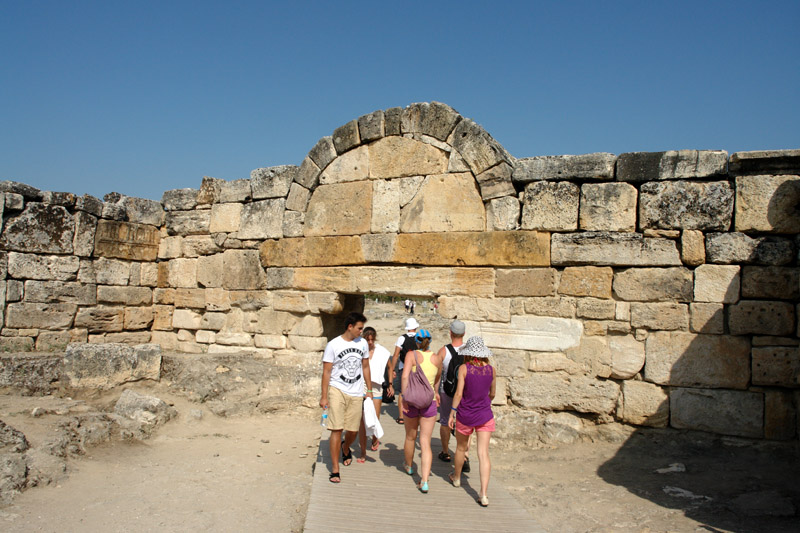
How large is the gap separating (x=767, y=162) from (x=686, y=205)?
0.85 m

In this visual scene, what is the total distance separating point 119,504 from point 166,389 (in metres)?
2.94

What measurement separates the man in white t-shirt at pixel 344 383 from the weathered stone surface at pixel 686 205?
339 cm

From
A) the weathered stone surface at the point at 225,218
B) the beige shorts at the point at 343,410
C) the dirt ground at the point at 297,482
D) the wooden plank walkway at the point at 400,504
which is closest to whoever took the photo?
the wooden plank walkway at the point at 400,504

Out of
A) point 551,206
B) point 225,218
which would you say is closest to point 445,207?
point 551,206

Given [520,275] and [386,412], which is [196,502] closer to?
[386,412]

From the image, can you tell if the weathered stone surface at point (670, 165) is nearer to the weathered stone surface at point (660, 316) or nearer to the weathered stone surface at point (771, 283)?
the weathered stone surface at point (771, 283)

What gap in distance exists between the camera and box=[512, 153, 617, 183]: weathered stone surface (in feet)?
21.4

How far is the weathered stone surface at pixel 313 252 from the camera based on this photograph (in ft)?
25.4

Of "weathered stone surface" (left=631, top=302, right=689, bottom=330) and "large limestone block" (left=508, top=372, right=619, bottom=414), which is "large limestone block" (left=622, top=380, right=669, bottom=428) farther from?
"weathered stone surface" (left=631, top=302, right=689, bottom=330)

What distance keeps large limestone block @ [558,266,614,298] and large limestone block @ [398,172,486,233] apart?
115cm

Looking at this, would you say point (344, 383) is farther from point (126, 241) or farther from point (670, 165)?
point (126, 241)

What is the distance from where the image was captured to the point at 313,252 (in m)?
8.02

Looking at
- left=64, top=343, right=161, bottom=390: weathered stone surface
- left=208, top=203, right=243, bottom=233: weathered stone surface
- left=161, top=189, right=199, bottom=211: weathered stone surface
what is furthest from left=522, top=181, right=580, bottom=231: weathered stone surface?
left=161, top=189, right=199, bottom=211: weathered stone surface

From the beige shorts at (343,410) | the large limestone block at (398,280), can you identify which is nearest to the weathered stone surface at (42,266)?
the large limestone block at (398,280)
